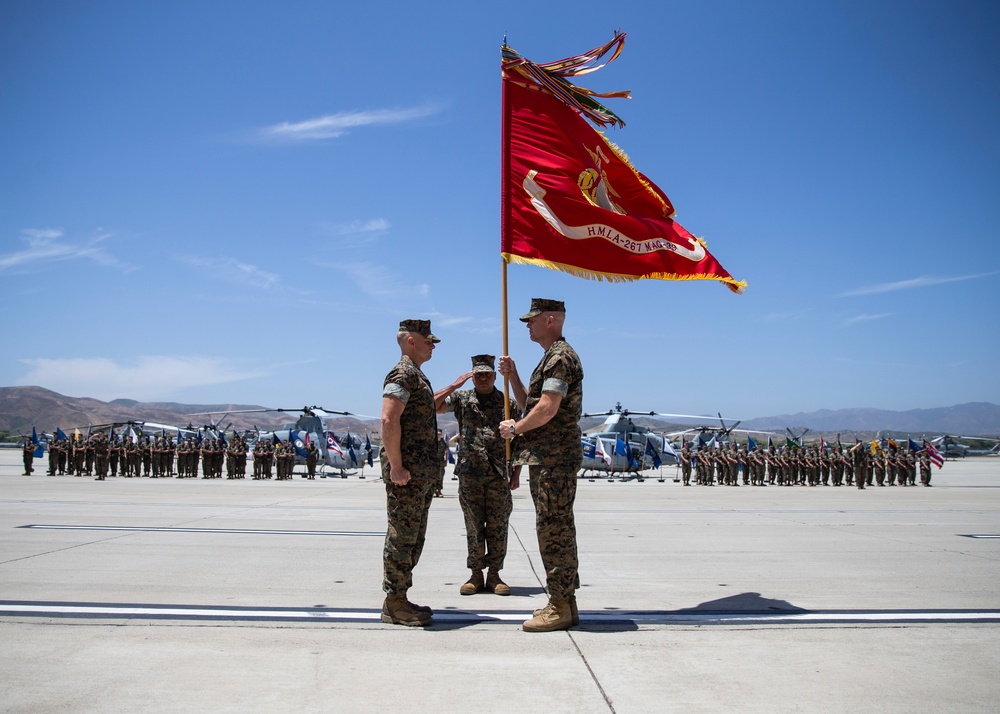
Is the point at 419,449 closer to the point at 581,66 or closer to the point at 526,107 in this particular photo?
the point at 526,107

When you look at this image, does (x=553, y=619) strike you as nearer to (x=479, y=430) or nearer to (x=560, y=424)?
(x=560, y=424)

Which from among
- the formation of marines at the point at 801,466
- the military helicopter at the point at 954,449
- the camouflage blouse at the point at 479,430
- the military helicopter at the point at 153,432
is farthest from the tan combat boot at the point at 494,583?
the military helicopter at the point at 954,449

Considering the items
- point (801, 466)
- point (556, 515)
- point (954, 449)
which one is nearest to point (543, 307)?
point (556, 515)

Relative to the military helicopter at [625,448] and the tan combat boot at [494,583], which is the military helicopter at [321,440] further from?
the tan combat boot at [494,583]

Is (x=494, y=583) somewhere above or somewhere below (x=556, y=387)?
below

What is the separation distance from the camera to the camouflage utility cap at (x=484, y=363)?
5863 millimetres

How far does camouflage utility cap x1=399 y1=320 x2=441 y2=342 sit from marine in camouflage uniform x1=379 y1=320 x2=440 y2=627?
0.74 feet

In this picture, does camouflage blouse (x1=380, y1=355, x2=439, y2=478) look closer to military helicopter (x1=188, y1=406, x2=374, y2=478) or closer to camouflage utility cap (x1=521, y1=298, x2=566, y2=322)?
camouflage utility cap (x1=521, y1=298, x2=566, y2=322)

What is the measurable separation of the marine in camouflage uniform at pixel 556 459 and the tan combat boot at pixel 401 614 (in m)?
0.63

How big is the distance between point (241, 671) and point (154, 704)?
476mm

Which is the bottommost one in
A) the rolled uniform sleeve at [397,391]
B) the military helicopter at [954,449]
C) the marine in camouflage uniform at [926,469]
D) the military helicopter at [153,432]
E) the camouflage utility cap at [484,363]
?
the military helicopter at [954,449]

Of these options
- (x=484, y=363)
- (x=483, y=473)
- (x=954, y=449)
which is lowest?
(x=954, y=449)

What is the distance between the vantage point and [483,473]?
570 centimetres

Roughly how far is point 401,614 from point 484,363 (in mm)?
2242
